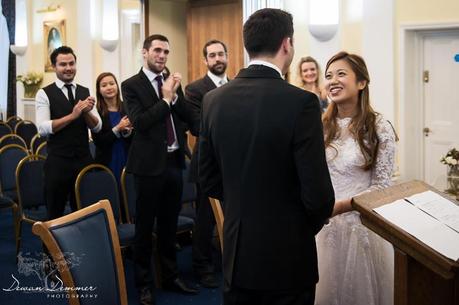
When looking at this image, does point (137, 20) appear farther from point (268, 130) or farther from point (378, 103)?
point (268, 130)

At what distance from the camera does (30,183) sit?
13.3 feet

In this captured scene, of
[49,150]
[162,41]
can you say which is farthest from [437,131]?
[49,150]

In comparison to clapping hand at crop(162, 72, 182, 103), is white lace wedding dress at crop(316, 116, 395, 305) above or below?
below

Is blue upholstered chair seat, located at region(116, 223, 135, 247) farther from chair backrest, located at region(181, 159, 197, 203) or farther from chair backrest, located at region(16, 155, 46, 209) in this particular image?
chair backrest, located at region(16, 155, 46, 209)

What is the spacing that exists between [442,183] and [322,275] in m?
3.69

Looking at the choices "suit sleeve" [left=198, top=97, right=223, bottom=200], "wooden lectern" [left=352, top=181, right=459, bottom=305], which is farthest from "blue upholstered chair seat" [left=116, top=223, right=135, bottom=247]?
"wooden lectern" [left=352, top=181, right=459, bottom=305]

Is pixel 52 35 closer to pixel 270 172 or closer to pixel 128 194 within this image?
pixel 128 194

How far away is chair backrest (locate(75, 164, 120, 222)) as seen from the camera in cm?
353

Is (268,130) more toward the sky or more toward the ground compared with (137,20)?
more toward the ground

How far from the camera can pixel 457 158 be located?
373 cm

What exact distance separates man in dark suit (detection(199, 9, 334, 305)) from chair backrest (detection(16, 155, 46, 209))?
2.63m

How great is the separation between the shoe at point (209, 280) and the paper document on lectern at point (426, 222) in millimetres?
2224

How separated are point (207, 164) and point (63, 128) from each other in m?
2.02

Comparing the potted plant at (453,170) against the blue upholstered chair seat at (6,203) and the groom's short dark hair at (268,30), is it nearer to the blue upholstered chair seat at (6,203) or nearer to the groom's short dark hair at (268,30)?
the groom's short dark hair at (268,30)
